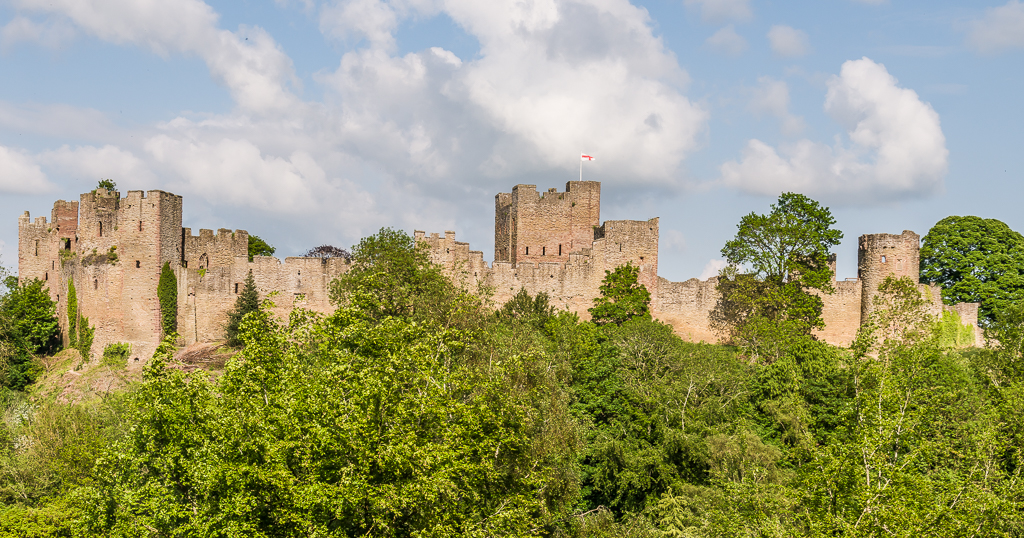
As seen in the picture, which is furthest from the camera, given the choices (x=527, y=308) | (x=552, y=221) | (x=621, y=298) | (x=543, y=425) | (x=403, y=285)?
(x=552, y=221)

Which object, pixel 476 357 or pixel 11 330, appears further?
pixel 11 330

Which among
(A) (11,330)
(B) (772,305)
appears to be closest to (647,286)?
(B) (772,305)

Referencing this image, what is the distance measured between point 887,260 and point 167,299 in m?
36.6

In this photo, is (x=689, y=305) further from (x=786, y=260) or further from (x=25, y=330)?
(x=25, y=330)

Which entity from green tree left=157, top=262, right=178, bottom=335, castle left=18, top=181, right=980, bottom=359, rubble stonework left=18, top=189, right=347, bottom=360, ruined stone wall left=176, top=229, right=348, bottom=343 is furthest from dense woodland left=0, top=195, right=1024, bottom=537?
green tree left=157, top=262, right=178, bottom=335

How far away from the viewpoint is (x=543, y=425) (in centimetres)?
2316

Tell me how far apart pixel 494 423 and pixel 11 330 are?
3611cm

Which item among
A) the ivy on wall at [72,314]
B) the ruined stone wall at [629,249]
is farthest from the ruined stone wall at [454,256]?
the ivy on wall at [72,314]

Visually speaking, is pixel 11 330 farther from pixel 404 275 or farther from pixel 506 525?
pixel 506 525

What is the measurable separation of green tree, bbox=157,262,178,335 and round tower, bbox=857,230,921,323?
115ft

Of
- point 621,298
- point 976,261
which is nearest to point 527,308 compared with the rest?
point 621,298

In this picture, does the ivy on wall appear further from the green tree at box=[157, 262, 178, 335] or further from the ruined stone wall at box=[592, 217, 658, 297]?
the ruined stone wall at box=[592, 217, 658, 297]

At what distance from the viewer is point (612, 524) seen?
2506cm

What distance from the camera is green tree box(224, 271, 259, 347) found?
4125 cm
